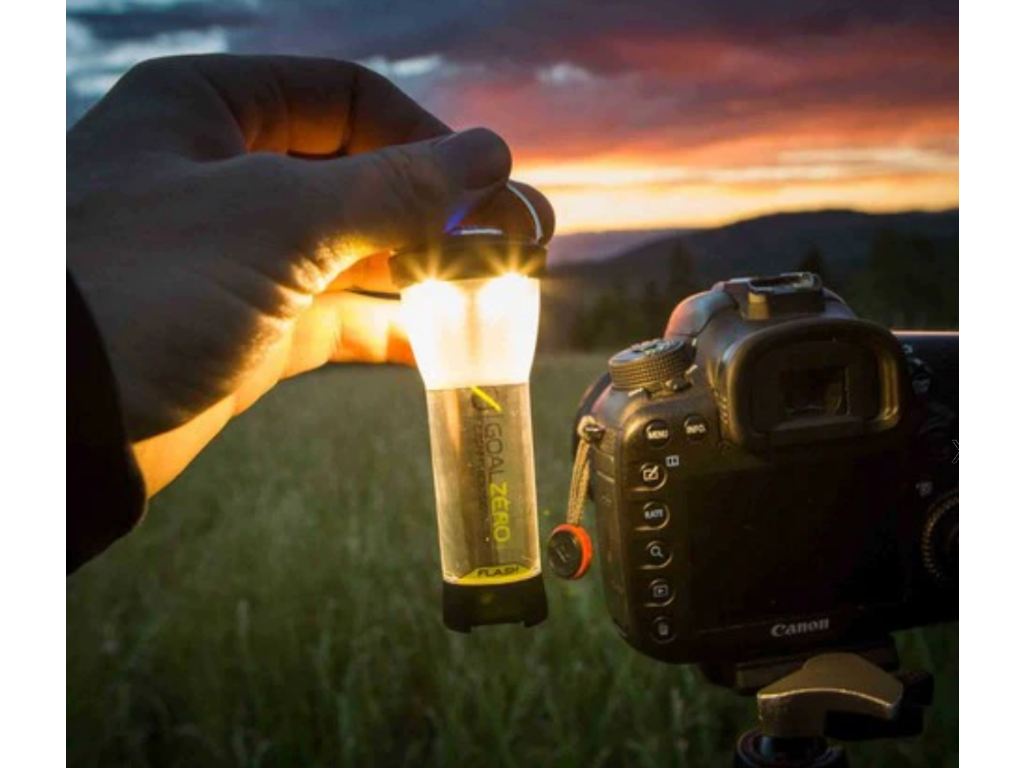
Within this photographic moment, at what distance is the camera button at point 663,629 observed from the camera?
1.61m

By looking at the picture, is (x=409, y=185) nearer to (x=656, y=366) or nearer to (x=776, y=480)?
(x=656, y=366)

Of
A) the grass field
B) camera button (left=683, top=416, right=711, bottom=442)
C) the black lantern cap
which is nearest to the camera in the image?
the black lantern cap

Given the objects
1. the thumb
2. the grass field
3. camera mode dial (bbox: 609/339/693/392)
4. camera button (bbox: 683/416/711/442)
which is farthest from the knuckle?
the grass field

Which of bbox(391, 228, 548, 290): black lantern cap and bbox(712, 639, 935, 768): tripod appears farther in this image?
bbox(712, 639, 935, 768): tripod

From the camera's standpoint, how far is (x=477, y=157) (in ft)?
5.32


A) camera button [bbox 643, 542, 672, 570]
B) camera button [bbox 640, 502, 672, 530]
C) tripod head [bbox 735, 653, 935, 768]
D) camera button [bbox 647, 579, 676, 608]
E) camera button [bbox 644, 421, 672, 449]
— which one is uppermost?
camera button [bbox 644, 421, 672, 449]

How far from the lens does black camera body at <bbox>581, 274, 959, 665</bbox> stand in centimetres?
155

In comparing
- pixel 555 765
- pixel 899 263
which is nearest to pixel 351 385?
pixel 899 263

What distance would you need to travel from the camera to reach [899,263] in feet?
96.8

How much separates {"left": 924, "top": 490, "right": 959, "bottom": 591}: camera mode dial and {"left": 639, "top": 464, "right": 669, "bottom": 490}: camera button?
42 cm

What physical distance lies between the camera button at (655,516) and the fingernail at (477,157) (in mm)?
528

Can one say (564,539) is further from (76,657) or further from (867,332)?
(76,657)

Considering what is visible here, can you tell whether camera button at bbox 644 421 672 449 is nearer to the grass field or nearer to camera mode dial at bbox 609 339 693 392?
camera mode dial at bbox 609 339 693 392

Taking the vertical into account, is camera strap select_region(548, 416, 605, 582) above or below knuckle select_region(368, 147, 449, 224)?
below
